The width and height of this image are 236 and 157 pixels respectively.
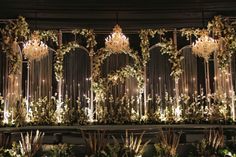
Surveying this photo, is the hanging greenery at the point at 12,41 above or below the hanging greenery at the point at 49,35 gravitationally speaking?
below

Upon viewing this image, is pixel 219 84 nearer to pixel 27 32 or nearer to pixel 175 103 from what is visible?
pixel 175 103

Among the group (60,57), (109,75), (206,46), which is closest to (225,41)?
(206,46)

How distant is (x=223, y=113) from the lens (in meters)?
9.70

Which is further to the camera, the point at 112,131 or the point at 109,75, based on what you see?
the point at 109,75

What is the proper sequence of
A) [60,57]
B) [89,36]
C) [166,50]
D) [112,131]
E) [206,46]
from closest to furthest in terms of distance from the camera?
[112,131] < [206,46] < [60,57] < [89,36] < [166,50]

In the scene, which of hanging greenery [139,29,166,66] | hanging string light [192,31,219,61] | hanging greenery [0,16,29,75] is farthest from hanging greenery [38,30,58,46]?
hanging string light [192,31,219,61]

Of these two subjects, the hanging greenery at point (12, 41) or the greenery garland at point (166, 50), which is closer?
the hanging greenery at point (12, 41)

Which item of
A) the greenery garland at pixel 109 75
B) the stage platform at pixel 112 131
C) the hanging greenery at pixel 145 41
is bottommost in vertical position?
the stage platform at pixel 112 131

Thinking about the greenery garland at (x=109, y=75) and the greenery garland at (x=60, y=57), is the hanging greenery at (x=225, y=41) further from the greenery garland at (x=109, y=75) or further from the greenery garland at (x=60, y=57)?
the greenery garland at (x=60, y=57)

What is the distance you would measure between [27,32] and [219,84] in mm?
5354

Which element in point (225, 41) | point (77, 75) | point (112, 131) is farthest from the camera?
point (77, 75)

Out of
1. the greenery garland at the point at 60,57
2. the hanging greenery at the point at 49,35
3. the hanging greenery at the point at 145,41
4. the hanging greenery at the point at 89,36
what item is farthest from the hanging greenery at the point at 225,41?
the hanging greenery at the point at 49,35

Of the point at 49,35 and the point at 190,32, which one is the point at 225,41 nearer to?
the point at 190,32

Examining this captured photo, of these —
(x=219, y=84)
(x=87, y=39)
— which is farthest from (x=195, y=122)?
(x=87, y=39)
